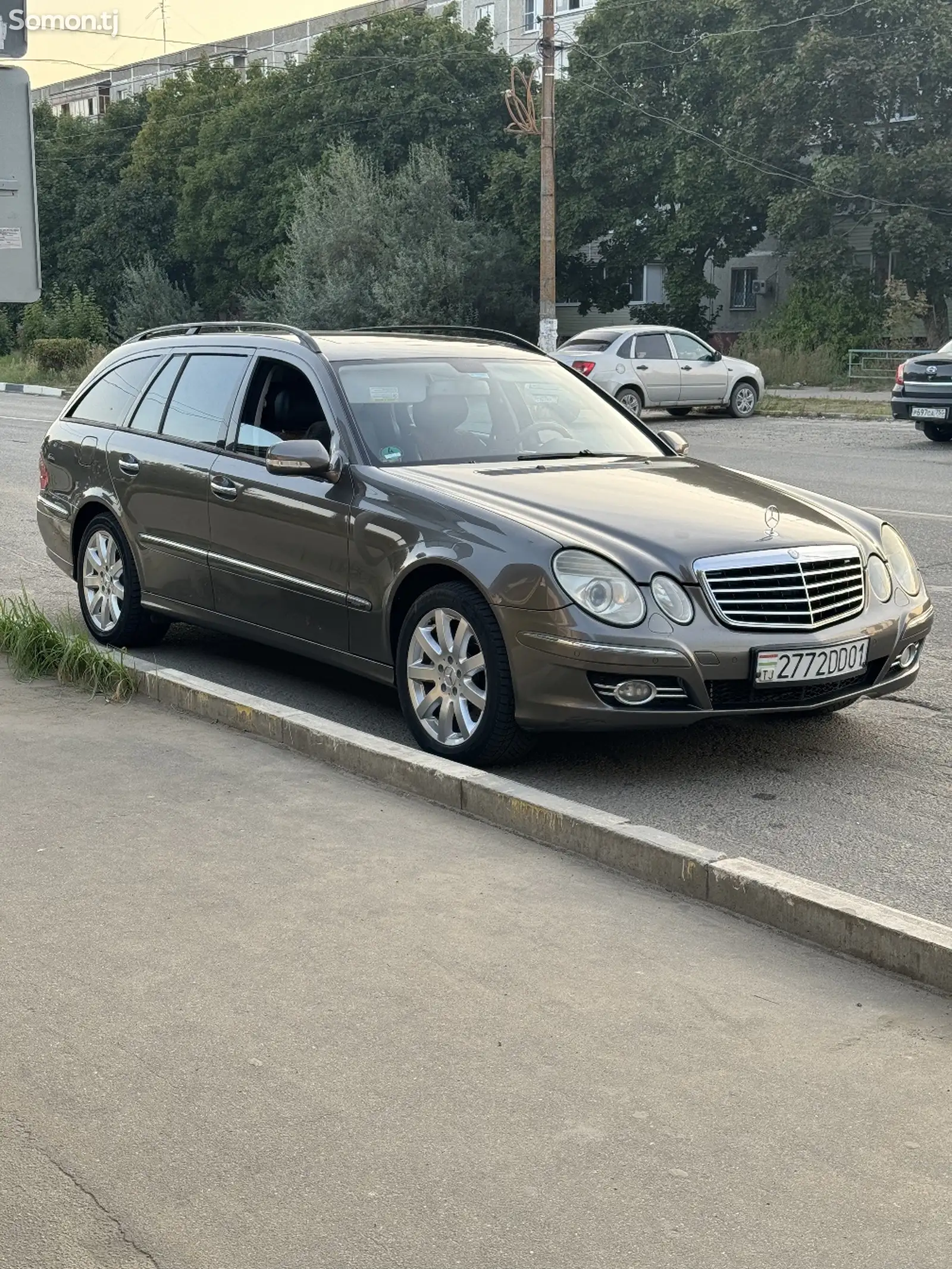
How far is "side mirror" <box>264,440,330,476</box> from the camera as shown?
21.5 feet

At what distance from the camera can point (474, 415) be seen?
23.1ft

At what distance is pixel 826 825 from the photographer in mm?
5375

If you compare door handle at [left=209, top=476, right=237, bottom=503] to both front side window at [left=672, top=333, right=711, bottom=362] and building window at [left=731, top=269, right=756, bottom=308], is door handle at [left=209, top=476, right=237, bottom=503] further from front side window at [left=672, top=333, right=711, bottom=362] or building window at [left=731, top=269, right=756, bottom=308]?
building window at [left=731, top=269, right=756, bottom=308]

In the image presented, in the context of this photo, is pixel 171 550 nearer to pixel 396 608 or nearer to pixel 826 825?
pixel 396 608

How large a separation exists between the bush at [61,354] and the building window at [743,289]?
21790mm

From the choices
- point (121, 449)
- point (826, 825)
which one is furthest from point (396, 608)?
point (121, 449)

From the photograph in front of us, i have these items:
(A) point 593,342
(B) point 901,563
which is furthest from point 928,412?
(B) point 901,563

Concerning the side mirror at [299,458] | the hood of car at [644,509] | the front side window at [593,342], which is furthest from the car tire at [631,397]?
the side mirror at [299,458]

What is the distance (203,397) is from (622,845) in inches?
149

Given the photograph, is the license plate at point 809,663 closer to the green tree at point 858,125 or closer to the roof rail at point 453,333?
the roof rail at point 453,333

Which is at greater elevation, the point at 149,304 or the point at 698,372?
the point at 149,304

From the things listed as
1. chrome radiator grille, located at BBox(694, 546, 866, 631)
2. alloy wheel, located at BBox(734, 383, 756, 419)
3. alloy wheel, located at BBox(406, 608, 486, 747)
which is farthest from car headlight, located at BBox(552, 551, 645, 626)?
alloy wheel, located at BBox(734, 383, 756, 419)

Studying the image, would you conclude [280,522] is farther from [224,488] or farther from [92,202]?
[92,202]

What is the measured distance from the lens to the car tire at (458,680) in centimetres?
580
